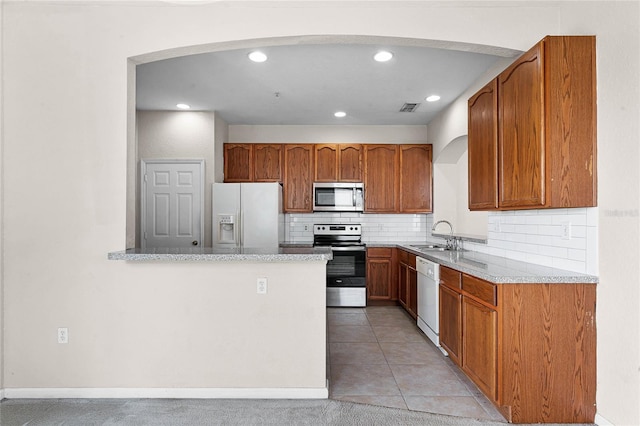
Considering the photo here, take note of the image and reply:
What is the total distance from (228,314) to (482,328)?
1679 millimetres

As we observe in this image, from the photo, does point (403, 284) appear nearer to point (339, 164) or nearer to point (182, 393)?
point (339, 164)

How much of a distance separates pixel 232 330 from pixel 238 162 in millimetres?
3306

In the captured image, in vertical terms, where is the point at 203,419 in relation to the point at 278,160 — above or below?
below

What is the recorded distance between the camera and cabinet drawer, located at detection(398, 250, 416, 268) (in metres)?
4.30

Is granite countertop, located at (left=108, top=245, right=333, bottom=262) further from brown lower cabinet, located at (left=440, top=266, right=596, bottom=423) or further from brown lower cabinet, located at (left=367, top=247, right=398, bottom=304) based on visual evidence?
brown lower cabinet, located at (left=367, top=247, right=398, bottom=304)

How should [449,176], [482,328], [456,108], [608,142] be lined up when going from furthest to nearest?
1. [449,176]
2. [456,108]
3. [482,328]
4. [608,142]

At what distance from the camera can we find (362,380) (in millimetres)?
2830

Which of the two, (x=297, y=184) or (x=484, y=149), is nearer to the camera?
(x=484, y=149)

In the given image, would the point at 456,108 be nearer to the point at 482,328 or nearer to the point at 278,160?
the point at 278,160

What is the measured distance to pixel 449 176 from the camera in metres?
5.36

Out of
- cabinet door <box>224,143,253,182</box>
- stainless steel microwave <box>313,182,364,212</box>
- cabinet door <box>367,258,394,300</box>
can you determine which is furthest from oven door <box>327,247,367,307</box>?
cabinet door <box>224,143,253,182</box>

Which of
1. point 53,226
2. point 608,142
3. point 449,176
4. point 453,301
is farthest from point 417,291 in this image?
point 53,226

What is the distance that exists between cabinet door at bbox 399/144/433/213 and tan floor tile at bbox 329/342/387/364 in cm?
239

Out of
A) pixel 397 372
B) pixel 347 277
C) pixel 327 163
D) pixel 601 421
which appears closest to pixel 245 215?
pixel 327 163
